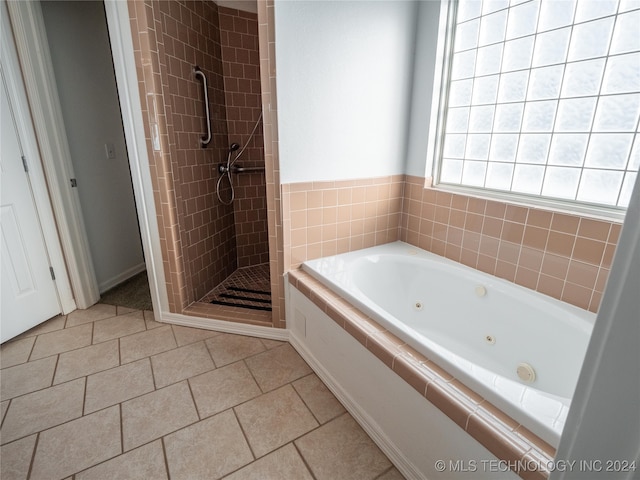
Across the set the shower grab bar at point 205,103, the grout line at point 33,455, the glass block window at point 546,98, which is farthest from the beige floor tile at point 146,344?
the glass block window at point 546,98

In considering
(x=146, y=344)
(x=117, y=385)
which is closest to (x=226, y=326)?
(x=146, y=344)

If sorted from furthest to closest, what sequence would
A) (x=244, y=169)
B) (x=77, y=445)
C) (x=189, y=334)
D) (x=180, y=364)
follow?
(x=244, y=169) < (x=189, y=334) < (x=180, y=364) < (x=77, y=445)

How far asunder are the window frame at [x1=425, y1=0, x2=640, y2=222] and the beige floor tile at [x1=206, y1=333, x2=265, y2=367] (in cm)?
148

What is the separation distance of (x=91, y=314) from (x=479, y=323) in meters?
2.53

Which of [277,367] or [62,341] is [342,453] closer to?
[277,367]

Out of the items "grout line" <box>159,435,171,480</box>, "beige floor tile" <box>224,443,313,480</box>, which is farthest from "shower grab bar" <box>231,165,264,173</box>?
"beige floor tile" <box>224,443,313,480</box>

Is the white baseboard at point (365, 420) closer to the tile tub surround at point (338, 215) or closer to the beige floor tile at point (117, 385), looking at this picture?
the tile tub surround at point (338, 215)

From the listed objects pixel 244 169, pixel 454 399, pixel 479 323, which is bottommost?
pixel 479 323

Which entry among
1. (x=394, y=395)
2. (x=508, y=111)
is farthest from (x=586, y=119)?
(x=394, y=395)

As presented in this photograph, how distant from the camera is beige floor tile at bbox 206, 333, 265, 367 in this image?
1825 millimetres

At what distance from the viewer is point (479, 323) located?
170cm

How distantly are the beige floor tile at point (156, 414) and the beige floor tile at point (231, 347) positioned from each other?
26 centimetres

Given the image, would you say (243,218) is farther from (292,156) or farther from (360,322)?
(360,322)

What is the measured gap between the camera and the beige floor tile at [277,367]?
1659 millimetres
